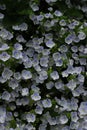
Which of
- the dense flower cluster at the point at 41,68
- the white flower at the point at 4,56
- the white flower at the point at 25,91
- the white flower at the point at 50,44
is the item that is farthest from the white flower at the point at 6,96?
the white flower at the point at 50,44

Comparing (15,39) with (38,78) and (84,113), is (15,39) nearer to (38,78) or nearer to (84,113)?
(38,78)

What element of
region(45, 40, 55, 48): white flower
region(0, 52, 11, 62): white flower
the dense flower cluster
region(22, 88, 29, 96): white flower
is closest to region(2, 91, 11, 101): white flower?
the dense flower cluster

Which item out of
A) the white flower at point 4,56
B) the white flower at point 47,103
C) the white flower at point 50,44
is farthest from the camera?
the white flower at point 50,44

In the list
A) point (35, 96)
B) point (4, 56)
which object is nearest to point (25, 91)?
point (35, 96)

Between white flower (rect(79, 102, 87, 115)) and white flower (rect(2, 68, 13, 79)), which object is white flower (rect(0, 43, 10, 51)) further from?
white flower (rect(79, 102, 87, 115))

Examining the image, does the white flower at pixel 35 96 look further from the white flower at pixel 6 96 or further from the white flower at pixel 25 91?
the white flower at pixel 6 96

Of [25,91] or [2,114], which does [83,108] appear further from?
[2,114]

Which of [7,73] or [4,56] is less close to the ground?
[4,56]

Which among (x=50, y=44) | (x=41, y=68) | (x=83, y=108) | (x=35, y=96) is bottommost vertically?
(x=83, y=108)
